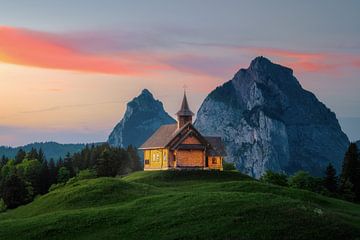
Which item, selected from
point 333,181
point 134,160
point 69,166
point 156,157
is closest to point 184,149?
point 156,157

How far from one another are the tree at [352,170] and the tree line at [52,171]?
3983cm

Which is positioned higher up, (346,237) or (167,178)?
(167,178)

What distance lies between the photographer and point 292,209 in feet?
157

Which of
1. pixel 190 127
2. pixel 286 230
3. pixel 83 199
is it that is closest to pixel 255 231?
pixel 286 230

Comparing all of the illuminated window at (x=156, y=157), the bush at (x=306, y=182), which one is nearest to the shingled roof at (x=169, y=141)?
the illuminated window at (x=156, y=157)

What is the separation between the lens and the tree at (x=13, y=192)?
94.8 meters

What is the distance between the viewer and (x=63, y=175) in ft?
358

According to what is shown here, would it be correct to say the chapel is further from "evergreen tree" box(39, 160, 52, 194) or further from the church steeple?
"evergreen tree" box(39, 160, 52, 194)

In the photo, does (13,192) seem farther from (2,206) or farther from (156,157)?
(156,157)

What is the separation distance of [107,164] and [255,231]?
64.7 meters

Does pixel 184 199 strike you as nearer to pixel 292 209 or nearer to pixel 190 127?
pixel 292 209

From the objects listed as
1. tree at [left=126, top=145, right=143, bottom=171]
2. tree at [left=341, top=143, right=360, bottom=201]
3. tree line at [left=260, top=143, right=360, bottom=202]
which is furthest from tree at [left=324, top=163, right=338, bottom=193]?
tree at [left=126, top=145, right=143, bottom=171]

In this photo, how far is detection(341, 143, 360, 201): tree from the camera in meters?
97.5

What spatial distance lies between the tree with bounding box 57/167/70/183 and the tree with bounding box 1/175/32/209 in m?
11.0
